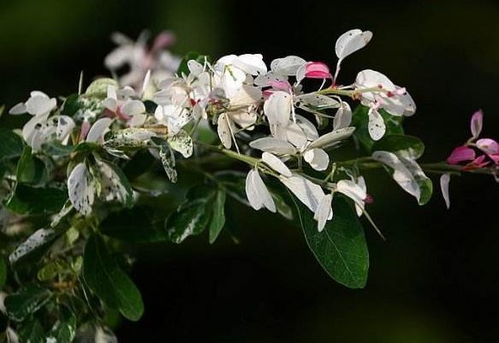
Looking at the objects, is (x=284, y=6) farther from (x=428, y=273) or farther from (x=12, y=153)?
(x=12, y=153)

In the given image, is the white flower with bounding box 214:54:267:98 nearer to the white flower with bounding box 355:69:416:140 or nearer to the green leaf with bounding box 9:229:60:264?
the white flower with bounding box 355:69:416:140

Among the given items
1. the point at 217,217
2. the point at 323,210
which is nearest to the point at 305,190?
the point at 323,210

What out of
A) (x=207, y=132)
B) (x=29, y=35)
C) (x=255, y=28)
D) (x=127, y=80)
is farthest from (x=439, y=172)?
(x=255, y=28)

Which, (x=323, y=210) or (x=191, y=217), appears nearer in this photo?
(x=323, y=210)

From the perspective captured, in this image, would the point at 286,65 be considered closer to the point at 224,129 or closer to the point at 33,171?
the point at 224,129

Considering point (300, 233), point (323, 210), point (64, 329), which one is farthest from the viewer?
point (300, 233)

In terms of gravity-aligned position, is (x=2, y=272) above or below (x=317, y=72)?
below
